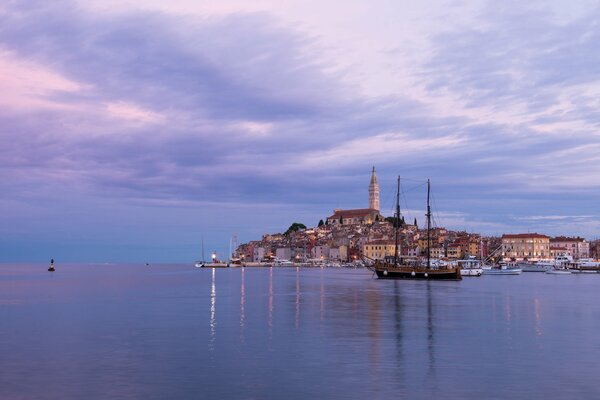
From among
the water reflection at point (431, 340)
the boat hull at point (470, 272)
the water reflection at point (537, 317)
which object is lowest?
the boat hull at point (470, 272)

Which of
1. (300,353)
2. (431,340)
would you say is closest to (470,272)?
(431,340)

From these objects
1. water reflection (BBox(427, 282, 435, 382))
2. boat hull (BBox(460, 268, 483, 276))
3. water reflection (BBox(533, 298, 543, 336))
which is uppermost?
water reflection (BBox(427, 282, 435, 382))

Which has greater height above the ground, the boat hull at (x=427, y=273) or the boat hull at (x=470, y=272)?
the boat hull at (x=427, y=273)

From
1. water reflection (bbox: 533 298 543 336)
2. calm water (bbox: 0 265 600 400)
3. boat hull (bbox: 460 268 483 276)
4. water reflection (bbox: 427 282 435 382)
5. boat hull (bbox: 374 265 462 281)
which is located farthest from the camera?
boat hull (bbox: 460 268 483 276)

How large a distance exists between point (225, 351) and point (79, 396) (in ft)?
36.7

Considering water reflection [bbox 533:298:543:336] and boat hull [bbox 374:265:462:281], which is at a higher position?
boat hull [bbox 374:265:462:281]

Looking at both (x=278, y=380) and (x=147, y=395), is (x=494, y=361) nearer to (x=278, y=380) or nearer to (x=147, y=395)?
(x=278, y=380)

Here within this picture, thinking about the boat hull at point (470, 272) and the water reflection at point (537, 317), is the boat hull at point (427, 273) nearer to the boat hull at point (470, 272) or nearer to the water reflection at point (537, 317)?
the boat hull at point (470, 272)

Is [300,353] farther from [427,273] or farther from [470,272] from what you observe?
[470,272]

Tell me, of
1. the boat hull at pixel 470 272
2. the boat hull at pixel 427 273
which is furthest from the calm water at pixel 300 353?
the boat hull at pixel 470 272

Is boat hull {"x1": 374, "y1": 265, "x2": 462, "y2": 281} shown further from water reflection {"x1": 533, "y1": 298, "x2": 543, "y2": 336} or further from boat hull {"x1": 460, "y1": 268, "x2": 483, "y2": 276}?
water reflection {"x1": 533, "y1": 298, "x2": 543, "y2": 336}

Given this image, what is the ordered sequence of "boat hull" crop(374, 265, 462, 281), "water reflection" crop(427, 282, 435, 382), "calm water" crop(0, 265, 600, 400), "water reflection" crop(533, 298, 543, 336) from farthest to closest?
"boat hull" crop(374, 265, 462, 281) < "water reflection" crop(533, 298, 543, 336) < "water reflection" crop(427, 282, 435, 382) < "calm water" crop(0, 265, 600, 400)

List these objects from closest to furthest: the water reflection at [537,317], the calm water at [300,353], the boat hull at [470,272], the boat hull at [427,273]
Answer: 1. the calm water at [300,353]
2. the water reflection at [537,317]
3. the boat hull at [427,273]
4. the boat hull at [470,272]

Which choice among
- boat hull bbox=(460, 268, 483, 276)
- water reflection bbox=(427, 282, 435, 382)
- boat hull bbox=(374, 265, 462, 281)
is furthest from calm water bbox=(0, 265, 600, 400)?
boat hull bbox=(460, 268, 483, 276)
